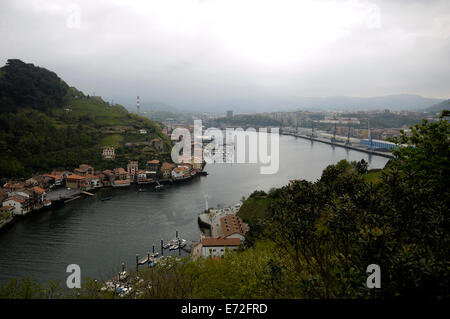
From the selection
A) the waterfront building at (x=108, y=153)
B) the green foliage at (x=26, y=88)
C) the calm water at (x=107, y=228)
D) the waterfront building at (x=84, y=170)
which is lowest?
the calm water at (x=107, y=228)

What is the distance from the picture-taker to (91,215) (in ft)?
27.8

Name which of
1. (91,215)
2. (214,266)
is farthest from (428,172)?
(91,215)

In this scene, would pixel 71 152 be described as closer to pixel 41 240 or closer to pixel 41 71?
pixel 41 240

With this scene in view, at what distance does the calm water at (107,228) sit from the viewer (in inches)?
222

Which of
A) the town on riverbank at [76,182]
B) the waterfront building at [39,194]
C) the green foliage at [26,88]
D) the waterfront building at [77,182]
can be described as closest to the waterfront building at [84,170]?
the town on riverbank at [76,182]

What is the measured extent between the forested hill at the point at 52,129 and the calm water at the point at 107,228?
3.54 m

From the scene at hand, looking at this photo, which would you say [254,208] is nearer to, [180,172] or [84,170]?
[180,172]

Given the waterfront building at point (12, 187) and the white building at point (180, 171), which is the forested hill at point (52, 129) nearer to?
the waterfront building at point (12, 187)

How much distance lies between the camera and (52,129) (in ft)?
47.9

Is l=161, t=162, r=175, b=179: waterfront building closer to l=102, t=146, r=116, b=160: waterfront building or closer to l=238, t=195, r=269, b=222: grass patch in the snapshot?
l=102, t=146, r=116, b=160: waterfront building

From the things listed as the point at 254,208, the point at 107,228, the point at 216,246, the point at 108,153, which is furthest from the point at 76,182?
the point at 216,246

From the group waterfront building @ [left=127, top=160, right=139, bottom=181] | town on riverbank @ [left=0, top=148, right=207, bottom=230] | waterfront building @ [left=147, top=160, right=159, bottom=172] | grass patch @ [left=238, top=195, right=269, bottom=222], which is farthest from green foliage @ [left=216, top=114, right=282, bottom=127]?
grass patch @ [left=238, top=195, right=269, bottom=222]

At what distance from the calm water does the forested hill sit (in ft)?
11.6

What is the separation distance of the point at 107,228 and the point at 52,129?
32.7 feet
